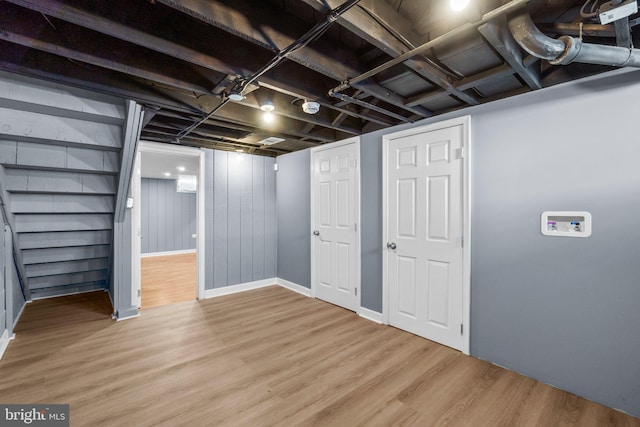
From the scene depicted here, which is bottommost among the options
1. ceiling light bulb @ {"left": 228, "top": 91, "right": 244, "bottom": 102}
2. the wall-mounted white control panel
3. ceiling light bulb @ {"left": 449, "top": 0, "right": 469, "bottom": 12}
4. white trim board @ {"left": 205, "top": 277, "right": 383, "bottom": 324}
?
white trim board @ {"left": 205, "top": 277, "right": 383, "bottom": 324}

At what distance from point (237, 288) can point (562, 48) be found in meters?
4.51

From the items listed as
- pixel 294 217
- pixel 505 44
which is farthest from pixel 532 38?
pixel 294 217

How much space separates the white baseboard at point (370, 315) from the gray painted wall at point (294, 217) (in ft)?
3.48

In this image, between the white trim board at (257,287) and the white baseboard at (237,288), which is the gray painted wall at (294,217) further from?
the white baseboard at (237,288)

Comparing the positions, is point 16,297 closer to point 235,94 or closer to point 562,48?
point 235,94

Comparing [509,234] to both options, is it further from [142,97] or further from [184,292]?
[184,292]

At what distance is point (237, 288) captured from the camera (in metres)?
4.49

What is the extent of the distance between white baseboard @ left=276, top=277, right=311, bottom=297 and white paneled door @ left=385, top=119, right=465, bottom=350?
1.52 m

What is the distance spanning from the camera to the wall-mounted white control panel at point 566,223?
6.47 feet

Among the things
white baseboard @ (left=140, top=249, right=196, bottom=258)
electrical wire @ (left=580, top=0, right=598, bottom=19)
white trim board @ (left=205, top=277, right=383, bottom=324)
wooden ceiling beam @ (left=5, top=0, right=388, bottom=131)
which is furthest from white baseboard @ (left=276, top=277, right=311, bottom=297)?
white baseboard @ (left=140, top=249, right=196, bottom=258)

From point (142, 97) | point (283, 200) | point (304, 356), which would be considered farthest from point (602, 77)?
point (283, 200)

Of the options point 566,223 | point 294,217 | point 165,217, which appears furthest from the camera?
point 165,217

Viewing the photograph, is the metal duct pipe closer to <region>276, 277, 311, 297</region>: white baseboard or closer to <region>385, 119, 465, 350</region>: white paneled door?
<region>385, 119, 465, 350</region>: white paneled door

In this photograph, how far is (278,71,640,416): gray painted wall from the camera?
184 centimetres
